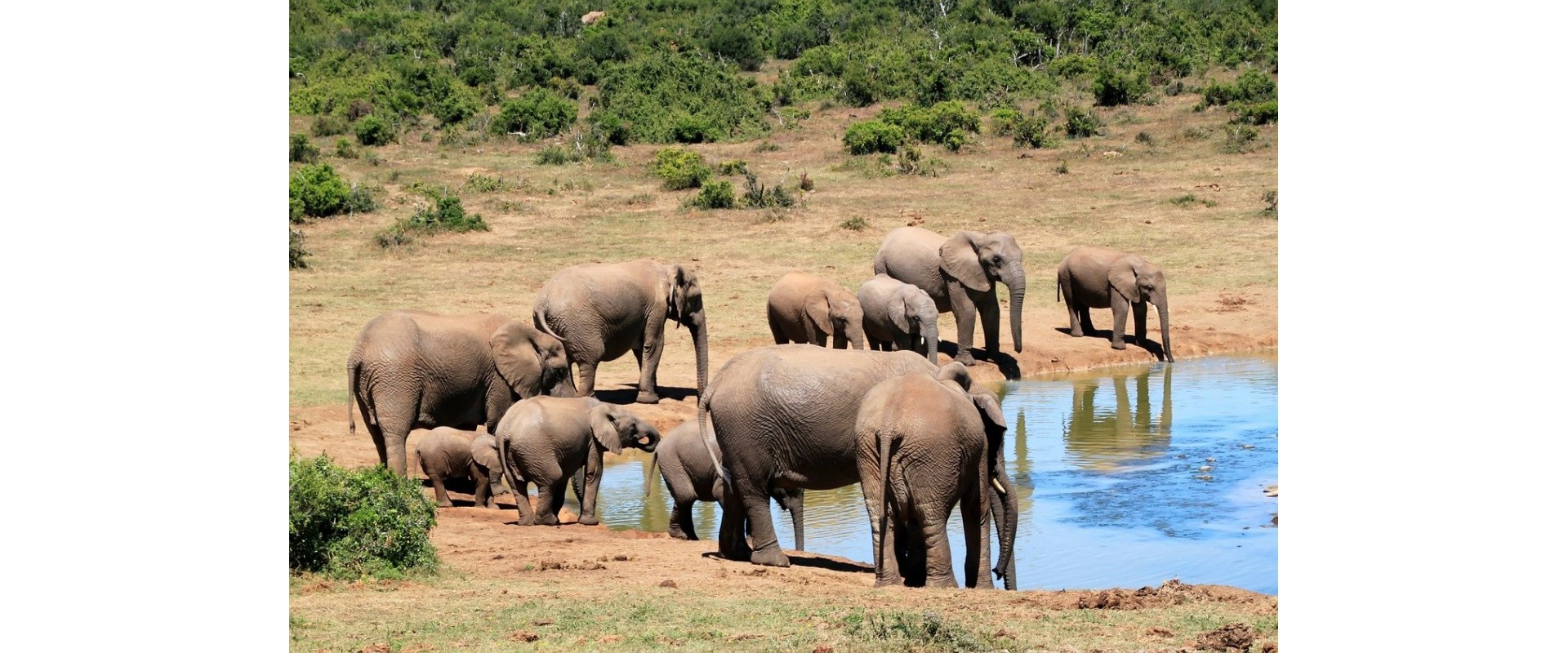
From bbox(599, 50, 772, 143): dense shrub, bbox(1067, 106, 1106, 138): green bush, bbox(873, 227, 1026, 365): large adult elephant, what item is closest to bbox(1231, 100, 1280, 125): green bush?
bbox(1067, 106, 1106, 138): green bush

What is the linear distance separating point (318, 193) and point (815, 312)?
11417 mm

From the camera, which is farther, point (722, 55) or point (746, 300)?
point (722, 55)

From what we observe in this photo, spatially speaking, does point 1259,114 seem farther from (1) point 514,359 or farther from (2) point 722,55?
(1) point 514,359

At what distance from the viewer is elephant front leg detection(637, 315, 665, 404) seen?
16.7 meters

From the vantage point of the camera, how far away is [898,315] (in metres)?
17.9

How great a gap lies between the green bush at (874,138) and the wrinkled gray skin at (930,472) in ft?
78.2

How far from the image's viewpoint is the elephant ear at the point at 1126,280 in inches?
793

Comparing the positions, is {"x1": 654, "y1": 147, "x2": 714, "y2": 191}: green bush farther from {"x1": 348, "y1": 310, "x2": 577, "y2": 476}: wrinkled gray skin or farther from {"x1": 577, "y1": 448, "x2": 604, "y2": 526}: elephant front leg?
{"x1": 577, "y1": 448, "x2": 604, "y2": 526}: elephant front leg

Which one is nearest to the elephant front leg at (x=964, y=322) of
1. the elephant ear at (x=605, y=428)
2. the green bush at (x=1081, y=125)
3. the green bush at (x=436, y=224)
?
the elephant ear at (x=605, y=428)

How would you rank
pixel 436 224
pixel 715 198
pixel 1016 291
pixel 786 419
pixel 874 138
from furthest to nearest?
1. pixel 874 138
2. pixel 715 198
3. pixel 436 224
4. pixel 1016 291
5. pixel 786 419

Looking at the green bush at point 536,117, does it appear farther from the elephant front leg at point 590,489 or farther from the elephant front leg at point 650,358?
the elephant front leg at point 590,489

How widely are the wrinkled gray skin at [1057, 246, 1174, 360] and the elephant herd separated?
0.03 meters

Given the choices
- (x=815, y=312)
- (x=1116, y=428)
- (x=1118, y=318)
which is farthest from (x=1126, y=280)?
(x=815, y=312)
